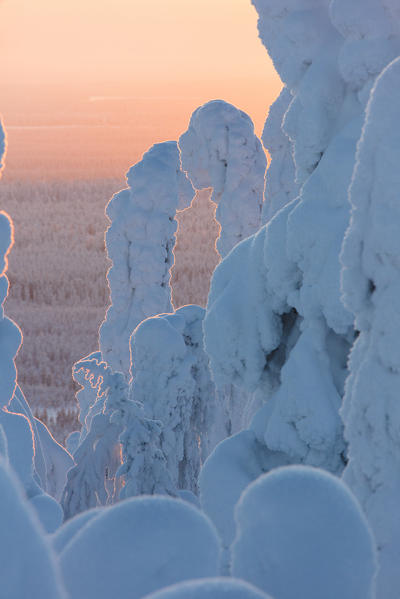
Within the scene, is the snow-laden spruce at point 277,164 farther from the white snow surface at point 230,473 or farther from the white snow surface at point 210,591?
the white snow surface at point 210,591

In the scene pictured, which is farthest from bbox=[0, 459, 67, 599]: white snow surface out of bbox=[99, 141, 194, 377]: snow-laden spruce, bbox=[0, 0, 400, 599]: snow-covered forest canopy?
bbox=[99, 141, 194, 377]: snow-laden spruce

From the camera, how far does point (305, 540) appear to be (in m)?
1.58

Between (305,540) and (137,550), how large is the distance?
1.11 ft

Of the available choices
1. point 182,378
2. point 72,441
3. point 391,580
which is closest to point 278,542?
point 391,580

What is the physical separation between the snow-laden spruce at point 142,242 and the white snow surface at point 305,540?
1126cm

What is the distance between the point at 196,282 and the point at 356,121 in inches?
1231

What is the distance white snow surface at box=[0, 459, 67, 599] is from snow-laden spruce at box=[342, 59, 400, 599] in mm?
2030

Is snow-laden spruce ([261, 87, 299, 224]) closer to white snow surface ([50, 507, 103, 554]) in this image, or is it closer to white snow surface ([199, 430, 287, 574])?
white snow surface ([199, 430, 287, 574])

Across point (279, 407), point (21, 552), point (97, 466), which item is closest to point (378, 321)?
point (279, 407)

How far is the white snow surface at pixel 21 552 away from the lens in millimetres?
1212

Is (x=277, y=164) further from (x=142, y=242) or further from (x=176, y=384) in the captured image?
(x=142, y=242)

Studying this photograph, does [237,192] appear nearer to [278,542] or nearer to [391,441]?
[391,441]

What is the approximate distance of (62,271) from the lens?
135 feet

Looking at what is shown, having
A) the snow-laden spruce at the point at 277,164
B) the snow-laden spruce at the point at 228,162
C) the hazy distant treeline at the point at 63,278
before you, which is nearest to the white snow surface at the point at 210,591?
the snow-laden spruce at the point at 277,164
